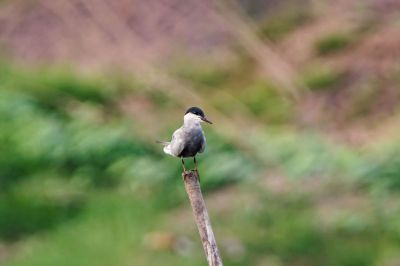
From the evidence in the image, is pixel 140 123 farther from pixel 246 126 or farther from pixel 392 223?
pixel 392 223

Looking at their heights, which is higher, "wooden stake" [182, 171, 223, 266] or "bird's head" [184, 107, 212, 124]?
"bird's head" [184, 107, 212, 124]

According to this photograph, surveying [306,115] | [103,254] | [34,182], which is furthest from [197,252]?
[306,115]

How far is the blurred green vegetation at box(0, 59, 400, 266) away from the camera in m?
11.2

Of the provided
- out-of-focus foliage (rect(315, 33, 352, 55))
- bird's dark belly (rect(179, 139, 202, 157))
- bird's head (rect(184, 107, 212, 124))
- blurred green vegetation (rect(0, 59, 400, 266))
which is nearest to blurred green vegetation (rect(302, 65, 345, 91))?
blurred green vegetation (rect(0, 59, 400, 266))

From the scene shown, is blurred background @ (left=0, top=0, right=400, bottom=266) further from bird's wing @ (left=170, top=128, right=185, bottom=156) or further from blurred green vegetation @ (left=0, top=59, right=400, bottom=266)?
bird's wing @ (left=170, top=128, right=185, bottom=156)

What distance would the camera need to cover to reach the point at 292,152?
504 inches

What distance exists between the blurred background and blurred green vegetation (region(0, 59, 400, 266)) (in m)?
0.02

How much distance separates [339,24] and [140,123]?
3518mm

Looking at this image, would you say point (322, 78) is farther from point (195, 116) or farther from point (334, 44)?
point (195, 116)

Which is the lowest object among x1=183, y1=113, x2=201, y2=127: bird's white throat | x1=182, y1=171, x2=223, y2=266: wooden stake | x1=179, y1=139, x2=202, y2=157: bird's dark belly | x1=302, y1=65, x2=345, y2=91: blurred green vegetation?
x1=182, y1=171, x2=223, y2=266: wooden stake

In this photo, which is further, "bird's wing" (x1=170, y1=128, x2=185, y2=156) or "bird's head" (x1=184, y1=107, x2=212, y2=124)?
"bird's head" (x1=184, y1=107, x2=212, y2=124)

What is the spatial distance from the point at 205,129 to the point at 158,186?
0.92 meters

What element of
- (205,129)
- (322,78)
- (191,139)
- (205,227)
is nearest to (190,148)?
(191,139)

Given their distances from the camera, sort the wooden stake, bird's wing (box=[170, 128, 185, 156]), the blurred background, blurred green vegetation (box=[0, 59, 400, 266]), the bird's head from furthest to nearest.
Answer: the blurred background < blurred green vegetation (box=[0, 59, 400, 266]) < the bird's head < bird's wing (box=[170, 128, 185, 156]) < the wooden stake
